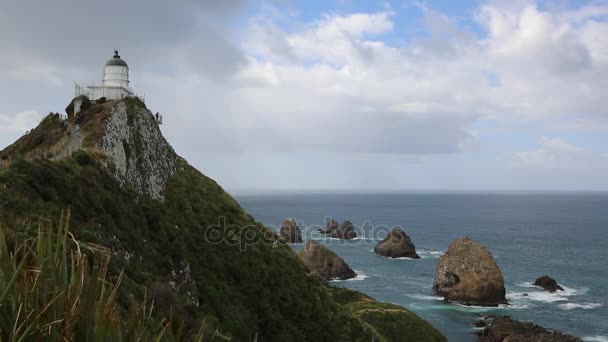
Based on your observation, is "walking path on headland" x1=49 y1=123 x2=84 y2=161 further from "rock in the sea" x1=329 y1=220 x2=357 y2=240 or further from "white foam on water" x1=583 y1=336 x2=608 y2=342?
"rock in the sea" x1=329 y1=220 x2=357 y2=240

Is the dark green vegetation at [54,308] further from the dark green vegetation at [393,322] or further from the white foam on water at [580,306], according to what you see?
the white foam on water at [580,306]

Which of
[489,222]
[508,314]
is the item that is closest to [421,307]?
[508,314]

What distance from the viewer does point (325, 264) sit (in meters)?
90.9

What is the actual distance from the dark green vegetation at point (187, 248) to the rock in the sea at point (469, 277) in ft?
131

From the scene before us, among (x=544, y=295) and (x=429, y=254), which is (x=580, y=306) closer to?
(x=544, y=295)

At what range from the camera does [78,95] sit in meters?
44.2

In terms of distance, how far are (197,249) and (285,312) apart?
7.75 m

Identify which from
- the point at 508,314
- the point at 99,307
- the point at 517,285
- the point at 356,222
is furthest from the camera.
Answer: the point at 356,222

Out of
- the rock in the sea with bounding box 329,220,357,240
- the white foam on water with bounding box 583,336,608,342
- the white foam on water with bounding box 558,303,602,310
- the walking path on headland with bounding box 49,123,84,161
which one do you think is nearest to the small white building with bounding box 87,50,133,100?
the walking path on headland with bounding box 49,123,84,161

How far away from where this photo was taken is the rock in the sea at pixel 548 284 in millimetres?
78375

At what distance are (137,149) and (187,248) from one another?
476 inches

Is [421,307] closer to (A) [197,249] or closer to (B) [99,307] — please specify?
(A) [197,249]

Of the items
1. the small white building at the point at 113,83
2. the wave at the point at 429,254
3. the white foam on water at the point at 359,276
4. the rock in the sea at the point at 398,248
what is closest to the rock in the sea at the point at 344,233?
the wave at the point at 429,254

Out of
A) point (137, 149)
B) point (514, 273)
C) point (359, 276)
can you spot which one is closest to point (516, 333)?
point (359, 276)
